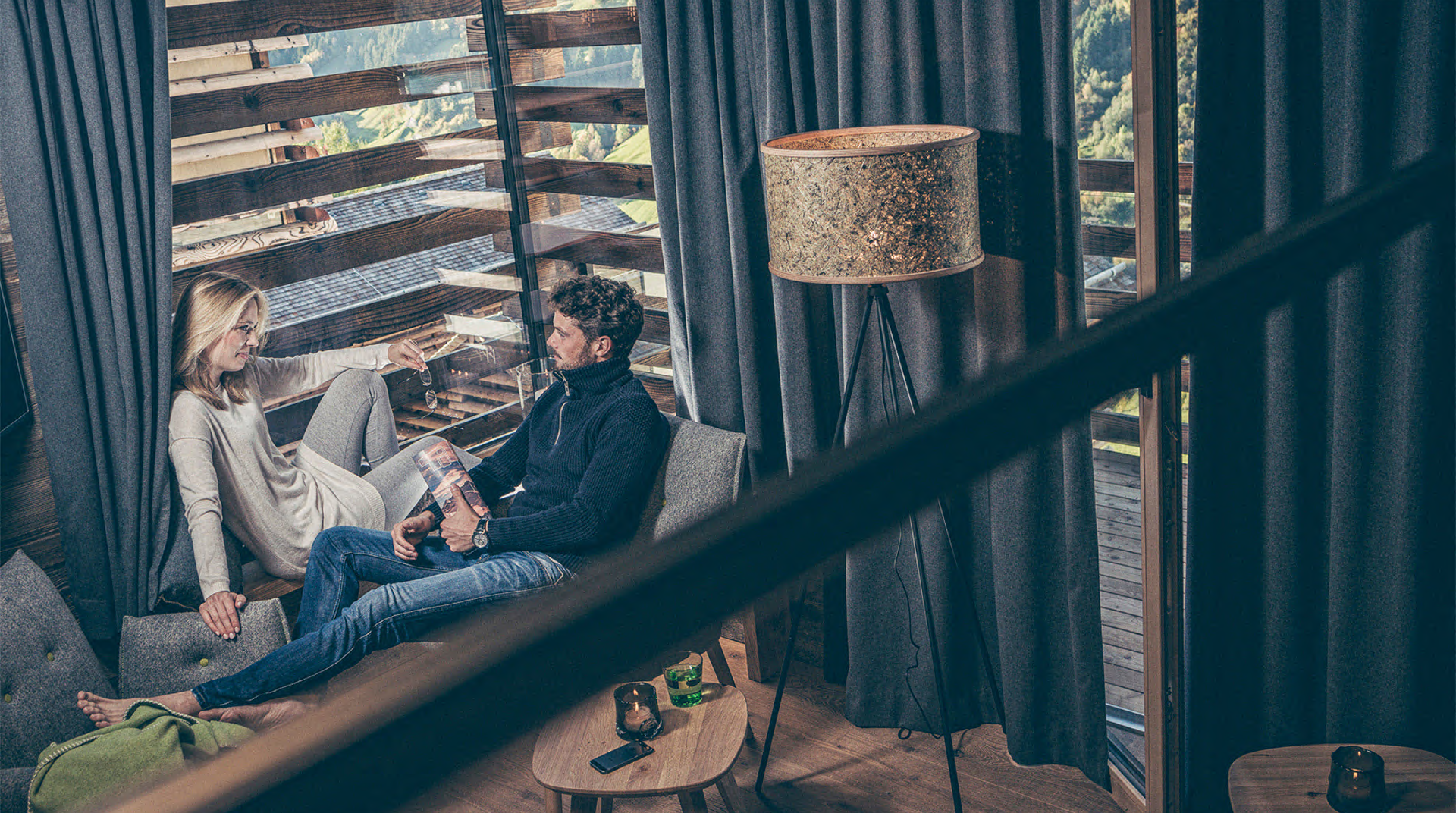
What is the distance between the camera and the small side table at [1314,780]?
1.62m

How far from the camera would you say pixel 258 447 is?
2.83m

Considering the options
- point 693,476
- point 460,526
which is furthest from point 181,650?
point 693,476

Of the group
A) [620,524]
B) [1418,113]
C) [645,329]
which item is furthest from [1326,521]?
[645,329]

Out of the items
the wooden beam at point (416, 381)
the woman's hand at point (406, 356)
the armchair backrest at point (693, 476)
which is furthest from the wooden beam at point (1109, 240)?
the wooden beam at point (416, 381)

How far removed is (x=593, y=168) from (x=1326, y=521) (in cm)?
227

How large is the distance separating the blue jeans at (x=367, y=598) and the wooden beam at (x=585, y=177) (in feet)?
3.97

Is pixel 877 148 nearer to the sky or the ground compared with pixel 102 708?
nearer to the sky

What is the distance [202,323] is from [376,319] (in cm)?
58

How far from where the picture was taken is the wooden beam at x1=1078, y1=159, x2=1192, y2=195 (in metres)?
2.19

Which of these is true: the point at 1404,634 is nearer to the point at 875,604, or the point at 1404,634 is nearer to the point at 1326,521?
the point at 1326,521

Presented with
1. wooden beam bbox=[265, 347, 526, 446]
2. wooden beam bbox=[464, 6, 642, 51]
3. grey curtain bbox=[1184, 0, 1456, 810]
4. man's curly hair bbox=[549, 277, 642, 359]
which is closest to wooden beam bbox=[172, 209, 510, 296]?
wooden beam bbox=[265, 347, 526, 446]

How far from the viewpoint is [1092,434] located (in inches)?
91.0

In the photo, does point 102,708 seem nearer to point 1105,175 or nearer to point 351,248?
point 351,248

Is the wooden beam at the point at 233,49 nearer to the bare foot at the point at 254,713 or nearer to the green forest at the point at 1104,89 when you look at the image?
the bare foot at the point at 254,713
